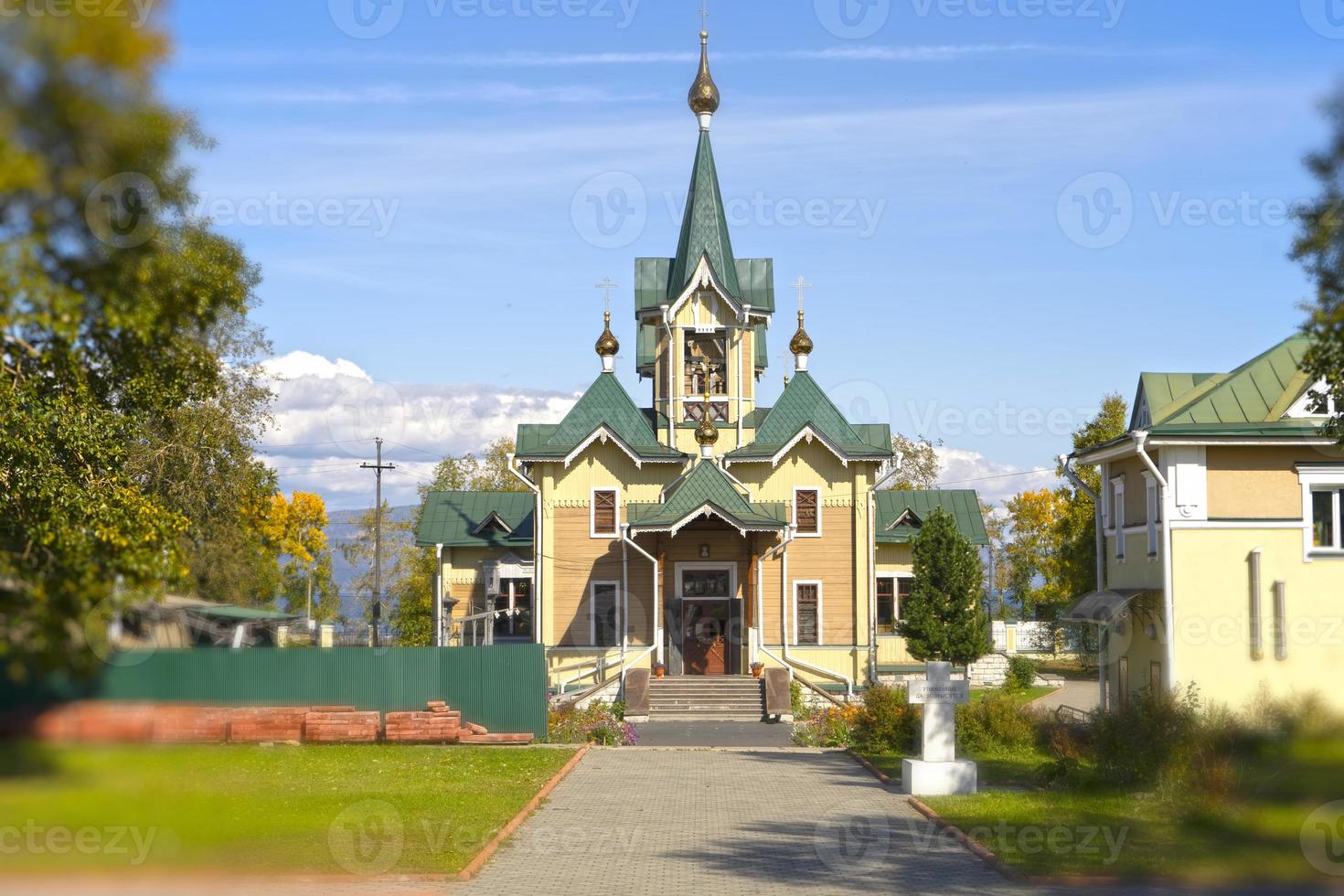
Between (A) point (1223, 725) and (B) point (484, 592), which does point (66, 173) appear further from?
(B) point (484, 592)

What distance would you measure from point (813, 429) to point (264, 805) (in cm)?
2213

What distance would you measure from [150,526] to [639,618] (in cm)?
2412

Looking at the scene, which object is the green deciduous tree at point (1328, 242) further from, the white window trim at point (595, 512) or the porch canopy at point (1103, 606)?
the white window trim at point (595, 512)

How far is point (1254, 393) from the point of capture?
23438 mm

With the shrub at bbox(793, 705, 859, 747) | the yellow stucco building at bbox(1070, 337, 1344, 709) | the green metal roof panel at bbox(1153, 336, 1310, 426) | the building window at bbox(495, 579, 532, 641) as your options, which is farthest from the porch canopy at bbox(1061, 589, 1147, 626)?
the building window at bbox(495, 579, 532, 641)

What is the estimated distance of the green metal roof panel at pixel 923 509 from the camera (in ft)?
132

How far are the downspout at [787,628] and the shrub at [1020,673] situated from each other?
806cm

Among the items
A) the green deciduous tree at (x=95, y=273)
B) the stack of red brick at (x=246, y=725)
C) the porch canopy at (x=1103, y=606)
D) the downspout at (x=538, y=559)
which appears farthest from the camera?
the downspout at (x=538, y=559)

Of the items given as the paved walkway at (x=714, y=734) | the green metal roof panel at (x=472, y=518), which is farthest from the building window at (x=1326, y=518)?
the green metal roof panel at (x=472, y=518)

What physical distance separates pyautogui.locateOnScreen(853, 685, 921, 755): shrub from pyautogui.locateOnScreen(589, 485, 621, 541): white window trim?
11708 millimetres

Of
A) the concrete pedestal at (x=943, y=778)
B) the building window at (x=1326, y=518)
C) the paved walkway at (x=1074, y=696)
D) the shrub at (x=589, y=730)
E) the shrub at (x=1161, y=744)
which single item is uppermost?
the building window at (x=1326, y=518)

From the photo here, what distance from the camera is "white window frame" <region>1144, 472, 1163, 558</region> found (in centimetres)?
2341

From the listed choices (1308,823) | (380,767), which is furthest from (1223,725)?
(380,767)

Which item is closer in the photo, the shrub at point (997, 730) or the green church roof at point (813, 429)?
the shrub at point (997, 730)
